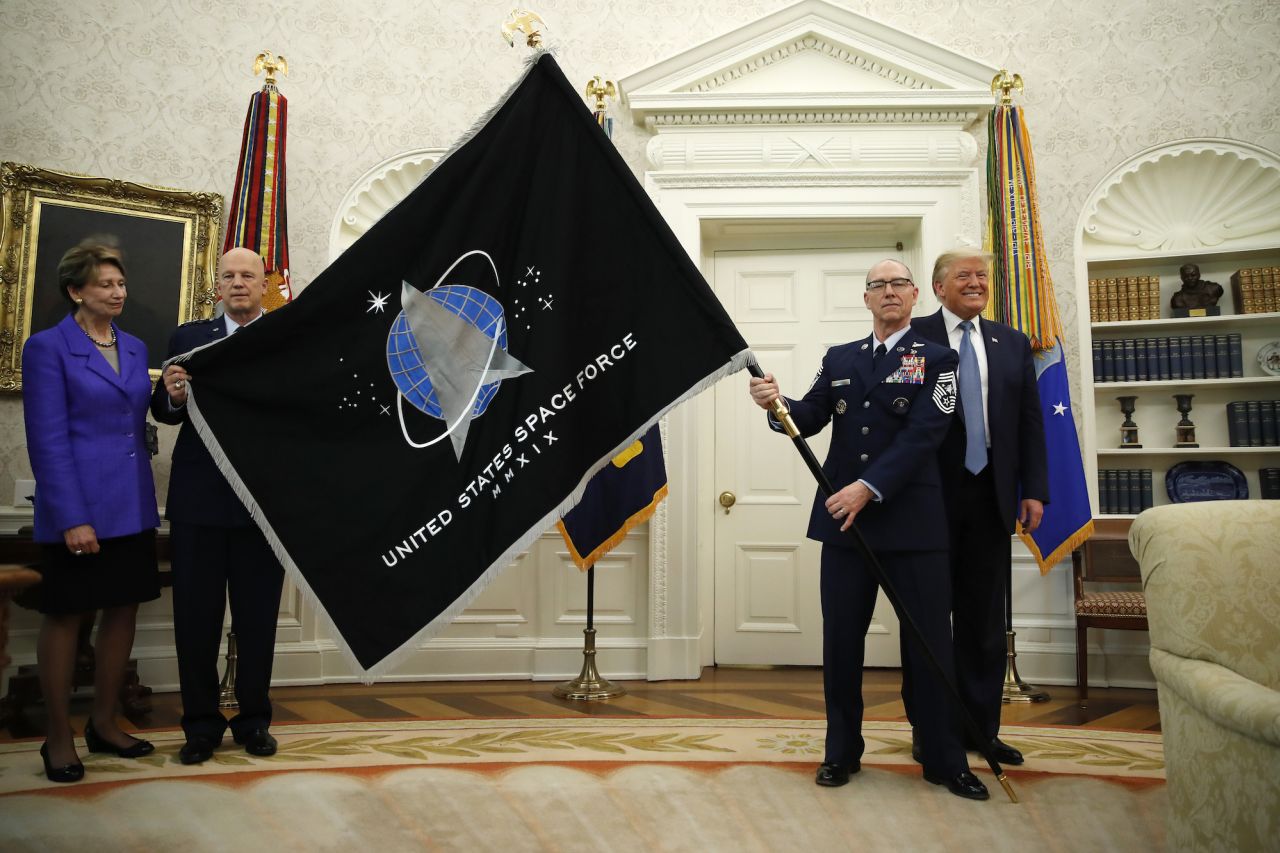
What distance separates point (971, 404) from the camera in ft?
8.83

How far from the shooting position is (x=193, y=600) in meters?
2.68

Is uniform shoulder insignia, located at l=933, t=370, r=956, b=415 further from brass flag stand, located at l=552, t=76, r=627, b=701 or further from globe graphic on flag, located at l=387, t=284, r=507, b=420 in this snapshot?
brass flag stand, located at l=552, t=76, r=627, b=701

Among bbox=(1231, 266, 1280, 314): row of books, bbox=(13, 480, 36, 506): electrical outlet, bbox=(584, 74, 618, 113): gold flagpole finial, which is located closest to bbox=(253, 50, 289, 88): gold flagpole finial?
bbox=(584, 74, 618, 113): gold flagpole finial

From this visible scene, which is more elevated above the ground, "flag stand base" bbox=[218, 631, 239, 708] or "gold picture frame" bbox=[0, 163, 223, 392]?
"gold picture frame" bbox=[0, 163, 223, 392]

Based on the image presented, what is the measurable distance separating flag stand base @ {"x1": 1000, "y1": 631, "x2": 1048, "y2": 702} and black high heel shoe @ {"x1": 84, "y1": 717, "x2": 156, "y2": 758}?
322 cm

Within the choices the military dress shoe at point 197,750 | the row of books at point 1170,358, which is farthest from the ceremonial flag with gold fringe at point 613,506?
the row of books at point 1170,358

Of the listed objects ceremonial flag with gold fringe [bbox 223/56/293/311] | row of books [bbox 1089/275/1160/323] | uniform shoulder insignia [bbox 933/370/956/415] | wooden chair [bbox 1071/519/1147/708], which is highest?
ceremonial flag with gold fringe [bbox 223/56/293/311]

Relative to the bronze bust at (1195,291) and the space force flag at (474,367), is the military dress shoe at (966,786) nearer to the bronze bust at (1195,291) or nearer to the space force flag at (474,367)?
the space force flag at (474,367)

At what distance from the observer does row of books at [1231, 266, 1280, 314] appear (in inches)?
163

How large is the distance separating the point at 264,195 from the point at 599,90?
1.57 metres

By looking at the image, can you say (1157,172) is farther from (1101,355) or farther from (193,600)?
(193,600)

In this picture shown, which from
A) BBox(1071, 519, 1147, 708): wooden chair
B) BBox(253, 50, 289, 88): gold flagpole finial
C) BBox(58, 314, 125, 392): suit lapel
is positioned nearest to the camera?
BBox(58, 314, 125, 392): suit lapel

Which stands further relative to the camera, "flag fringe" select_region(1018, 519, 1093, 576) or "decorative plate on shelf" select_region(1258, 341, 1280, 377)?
"decorative plate on shelf" select_region(1258, 341, 1280, 377)

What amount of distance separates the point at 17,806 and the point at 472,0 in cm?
397
